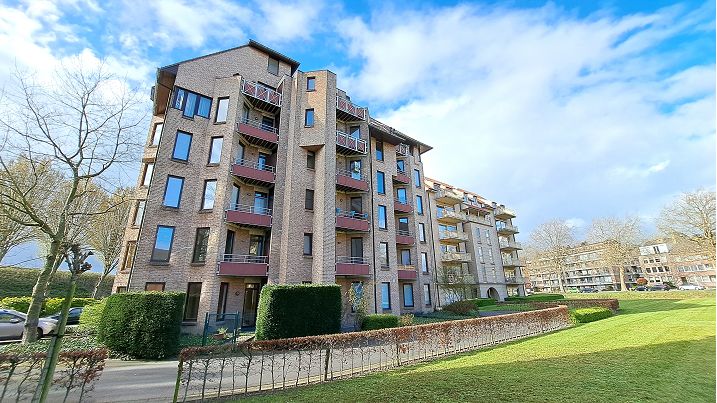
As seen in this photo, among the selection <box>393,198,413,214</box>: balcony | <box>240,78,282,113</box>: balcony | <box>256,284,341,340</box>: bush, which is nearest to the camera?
<box>256,284,341,340</box>: bush

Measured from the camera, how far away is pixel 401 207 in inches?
1206

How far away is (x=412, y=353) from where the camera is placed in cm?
1169

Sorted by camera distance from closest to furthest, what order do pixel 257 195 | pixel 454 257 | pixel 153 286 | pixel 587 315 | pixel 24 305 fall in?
pixel 153 286 < pixel 587 315 < pixel 24 305 < pixel 257 195 < pixel 454 257

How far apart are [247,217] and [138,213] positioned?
24.0 ft

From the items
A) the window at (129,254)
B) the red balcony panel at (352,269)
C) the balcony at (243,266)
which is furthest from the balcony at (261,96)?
the red balcony panel at (352,269)

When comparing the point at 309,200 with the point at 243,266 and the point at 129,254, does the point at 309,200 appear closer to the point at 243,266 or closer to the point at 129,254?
the point at 243,266

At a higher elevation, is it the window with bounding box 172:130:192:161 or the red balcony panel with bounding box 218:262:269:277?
the window with bounding box 172:130:192:161

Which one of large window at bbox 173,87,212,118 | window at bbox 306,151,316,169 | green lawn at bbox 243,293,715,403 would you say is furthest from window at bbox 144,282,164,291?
green lawn at bbox 243,293,715,403

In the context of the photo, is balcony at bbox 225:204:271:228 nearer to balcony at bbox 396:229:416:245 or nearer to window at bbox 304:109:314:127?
window at bbox 304:109:314:127

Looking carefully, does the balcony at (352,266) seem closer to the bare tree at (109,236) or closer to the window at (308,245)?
the window at (308,245)

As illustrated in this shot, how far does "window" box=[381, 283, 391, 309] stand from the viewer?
25.5 meters

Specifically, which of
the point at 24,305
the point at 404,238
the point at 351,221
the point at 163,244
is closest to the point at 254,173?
the point at 163,244

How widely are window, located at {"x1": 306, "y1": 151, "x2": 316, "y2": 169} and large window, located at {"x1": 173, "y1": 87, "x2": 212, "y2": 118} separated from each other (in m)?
8.04

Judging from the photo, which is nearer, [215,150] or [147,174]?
[147,174]
